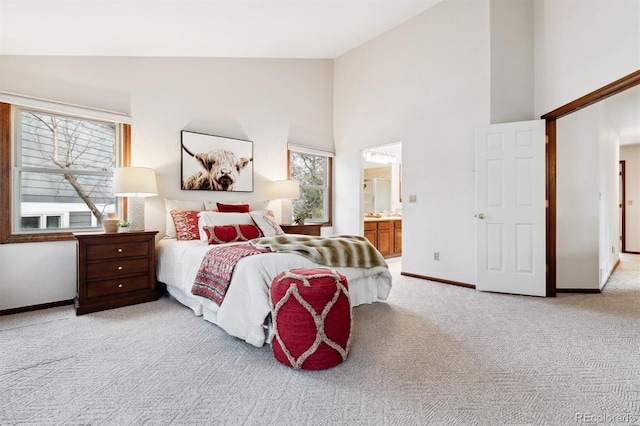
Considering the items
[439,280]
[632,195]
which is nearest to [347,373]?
[439,280]

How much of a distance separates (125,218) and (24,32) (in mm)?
1852

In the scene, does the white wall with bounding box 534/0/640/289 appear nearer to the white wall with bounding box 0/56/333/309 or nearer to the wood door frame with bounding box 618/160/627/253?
the white wall with bounding box 0/56/333/309

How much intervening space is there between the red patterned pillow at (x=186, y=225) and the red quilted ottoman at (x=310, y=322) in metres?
1.93

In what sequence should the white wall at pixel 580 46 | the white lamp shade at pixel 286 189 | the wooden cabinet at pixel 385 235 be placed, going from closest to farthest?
the white wall at pixel 580 46 → the white lamp shade at pixel 286 189 → the wooden cabinet at pixel 385 235

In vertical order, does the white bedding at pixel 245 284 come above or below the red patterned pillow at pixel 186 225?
below

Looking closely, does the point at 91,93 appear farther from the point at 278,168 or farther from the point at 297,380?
the point at 297,380

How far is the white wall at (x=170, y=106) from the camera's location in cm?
309

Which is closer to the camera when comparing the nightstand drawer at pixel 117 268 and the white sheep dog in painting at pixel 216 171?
the nightstand drawer at pixel 117 268

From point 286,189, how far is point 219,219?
134 centimetres

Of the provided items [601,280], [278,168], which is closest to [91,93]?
[278,168]

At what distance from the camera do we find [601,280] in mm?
3861

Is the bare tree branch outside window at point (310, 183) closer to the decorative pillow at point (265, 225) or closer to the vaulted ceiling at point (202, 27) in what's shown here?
the decorative pillow at point (265, 225)

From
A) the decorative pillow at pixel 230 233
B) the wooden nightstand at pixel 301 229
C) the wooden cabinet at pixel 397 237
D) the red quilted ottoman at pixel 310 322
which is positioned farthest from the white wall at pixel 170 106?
the red quilted ottoman at pixel 310 322

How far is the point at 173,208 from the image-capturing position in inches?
151
